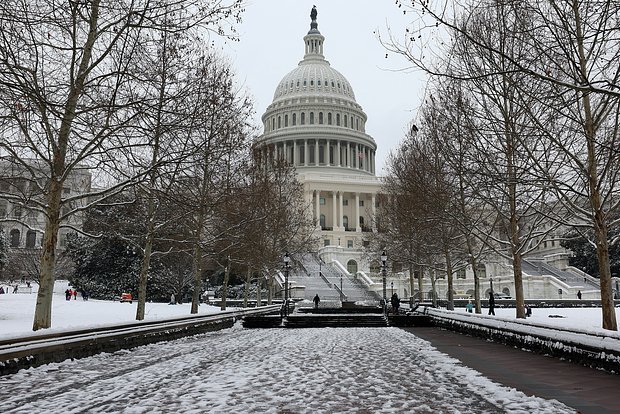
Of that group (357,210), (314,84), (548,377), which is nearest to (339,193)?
(357,210)

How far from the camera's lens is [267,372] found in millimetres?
10164

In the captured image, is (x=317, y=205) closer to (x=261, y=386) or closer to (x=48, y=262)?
(x=48, y=262)

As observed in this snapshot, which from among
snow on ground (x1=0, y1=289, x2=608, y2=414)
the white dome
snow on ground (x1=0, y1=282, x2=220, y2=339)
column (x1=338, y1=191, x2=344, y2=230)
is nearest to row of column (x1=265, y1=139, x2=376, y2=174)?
the white dome

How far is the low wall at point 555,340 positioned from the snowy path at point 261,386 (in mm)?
2359

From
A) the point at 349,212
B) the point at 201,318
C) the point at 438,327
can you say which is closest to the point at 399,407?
the point at 201,318

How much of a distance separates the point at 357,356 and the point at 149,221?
36.9ft

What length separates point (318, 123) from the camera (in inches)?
5059

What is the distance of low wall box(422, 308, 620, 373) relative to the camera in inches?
397

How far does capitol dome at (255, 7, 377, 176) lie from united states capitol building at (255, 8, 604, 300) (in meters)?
0.23

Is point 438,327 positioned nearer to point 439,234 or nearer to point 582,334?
point 439,234

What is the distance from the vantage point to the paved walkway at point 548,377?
7445 mm

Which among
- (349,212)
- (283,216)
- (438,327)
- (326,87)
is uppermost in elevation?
(326,87)

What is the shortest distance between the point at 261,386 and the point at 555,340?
23.9 feet

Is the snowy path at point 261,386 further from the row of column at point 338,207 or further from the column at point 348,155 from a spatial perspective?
the column at point 348,155
